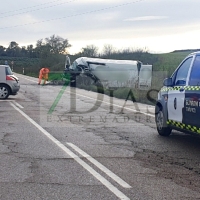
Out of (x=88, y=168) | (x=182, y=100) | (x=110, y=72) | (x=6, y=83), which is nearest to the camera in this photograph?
(x=88, y=168)

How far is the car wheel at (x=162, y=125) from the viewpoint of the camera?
1151 centimetres

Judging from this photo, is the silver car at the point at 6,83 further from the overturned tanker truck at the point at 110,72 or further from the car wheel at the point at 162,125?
the car wheel at the point at 162,125

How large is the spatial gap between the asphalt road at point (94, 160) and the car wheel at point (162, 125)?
0.19m

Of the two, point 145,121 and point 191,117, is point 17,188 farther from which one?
point 145,121

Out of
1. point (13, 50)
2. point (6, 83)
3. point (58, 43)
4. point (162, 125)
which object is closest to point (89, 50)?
point (58, 43)

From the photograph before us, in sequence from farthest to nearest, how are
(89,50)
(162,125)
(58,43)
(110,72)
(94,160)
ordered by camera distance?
(58,43) → (89,50) → (110,72) → (162,125) → (94,160)

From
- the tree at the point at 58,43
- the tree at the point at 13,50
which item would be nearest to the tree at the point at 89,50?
the tree at the point at 58,43

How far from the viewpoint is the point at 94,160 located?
8680 millimetres

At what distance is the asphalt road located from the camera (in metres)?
6.60

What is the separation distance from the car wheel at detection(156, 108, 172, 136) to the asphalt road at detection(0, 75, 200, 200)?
7.6 inches

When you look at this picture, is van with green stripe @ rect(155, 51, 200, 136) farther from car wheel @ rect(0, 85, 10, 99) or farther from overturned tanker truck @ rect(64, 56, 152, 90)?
overturned tanker truck @ rect(64, 56, 152, 90)

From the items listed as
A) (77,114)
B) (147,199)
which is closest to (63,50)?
(77,114)

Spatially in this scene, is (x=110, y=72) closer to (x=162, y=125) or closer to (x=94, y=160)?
(x=162, y=125)

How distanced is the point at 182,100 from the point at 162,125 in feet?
5.71
